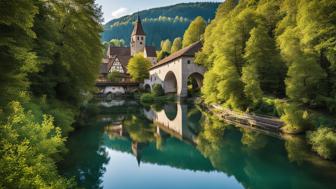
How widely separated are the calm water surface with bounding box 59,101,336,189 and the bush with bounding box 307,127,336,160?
410mm

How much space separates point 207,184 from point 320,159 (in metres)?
5.58

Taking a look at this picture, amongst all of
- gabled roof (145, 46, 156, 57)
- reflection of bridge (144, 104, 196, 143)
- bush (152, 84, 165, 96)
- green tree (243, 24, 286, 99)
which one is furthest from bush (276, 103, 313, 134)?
gabled roof (145, 46, 156, 57)

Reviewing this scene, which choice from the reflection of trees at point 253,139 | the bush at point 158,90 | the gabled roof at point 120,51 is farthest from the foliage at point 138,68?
the reflection of trees at point 253,139

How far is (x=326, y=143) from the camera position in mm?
12578

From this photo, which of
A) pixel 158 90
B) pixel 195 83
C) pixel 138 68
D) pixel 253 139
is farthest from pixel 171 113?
pixel 138 68

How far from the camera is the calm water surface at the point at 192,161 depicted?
10891 mm

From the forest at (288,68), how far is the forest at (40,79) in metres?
11.1

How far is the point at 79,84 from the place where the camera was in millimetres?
19000

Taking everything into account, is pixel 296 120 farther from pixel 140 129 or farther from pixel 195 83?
pixel 195 83

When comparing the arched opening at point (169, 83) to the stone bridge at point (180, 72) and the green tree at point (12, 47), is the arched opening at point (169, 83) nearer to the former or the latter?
the stone bridge at point (180, 72)

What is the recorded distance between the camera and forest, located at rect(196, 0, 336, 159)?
1673 centimetres

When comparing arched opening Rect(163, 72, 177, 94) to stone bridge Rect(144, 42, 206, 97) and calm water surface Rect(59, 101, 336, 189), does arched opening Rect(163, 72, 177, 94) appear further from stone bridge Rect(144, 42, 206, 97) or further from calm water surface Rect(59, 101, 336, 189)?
calm water surface Rect(59, 101, 336, 189)

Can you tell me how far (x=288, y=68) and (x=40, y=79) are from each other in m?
19.6

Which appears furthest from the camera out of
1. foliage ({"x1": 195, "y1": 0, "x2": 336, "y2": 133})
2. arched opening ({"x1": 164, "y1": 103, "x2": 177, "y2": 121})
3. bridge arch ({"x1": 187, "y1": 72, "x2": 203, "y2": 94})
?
bridge arch ({"x1": 187, "y1": 72, "x2": 203, "y2": 94})
